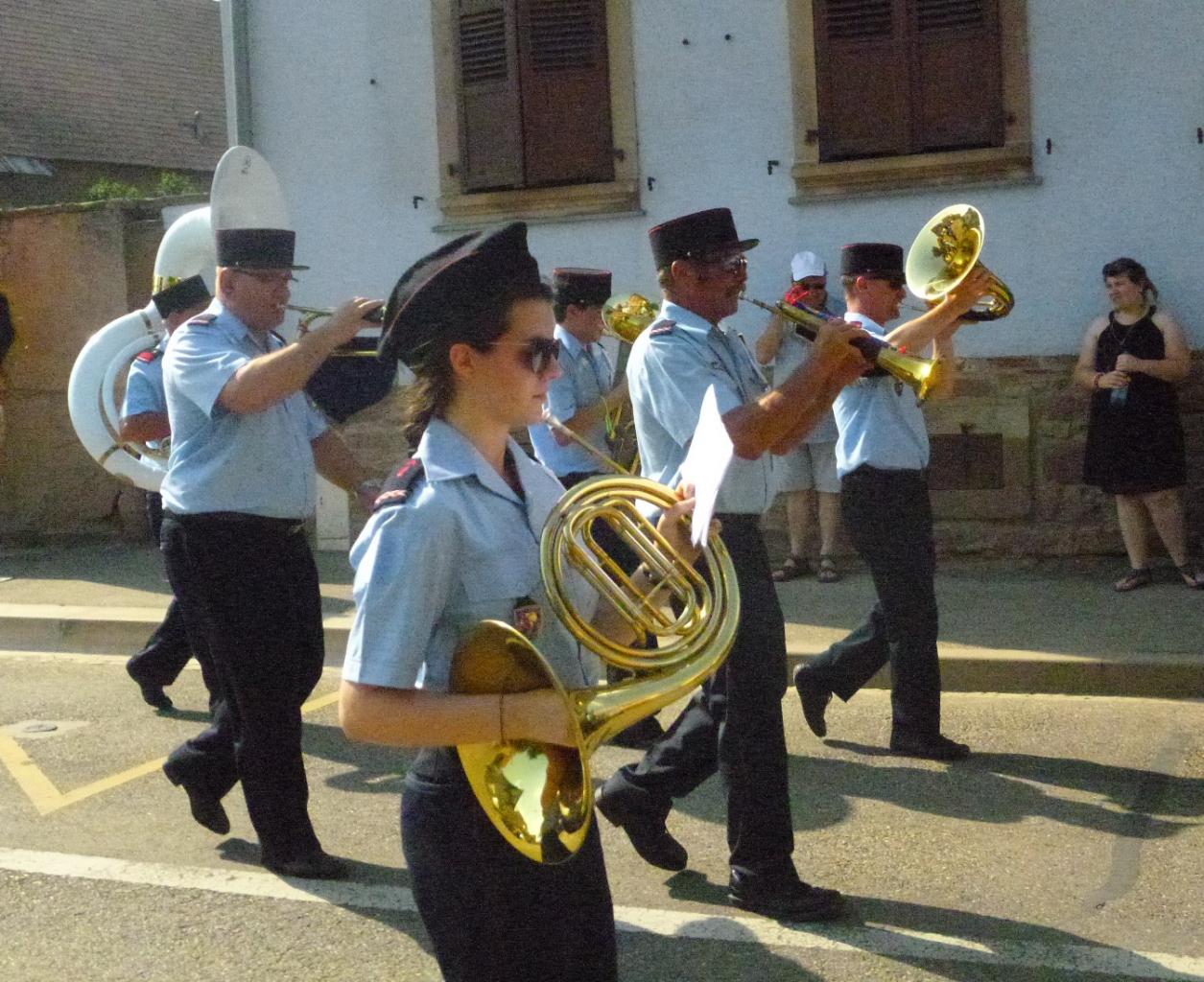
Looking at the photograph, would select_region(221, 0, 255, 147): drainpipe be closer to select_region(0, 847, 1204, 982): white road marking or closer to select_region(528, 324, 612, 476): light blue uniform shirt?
select_region(528, 324, 612, 476): light blue uniform shirt

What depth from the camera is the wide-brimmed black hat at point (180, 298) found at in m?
7.10

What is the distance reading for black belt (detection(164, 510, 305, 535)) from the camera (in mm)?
5004

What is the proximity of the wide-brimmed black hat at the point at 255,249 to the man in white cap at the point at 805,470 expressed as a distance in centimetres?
538

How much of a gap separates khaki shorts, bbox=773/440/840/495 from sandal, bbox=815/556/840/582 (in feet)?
1.31

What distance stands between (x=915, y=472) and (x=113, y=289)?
8.70 meters

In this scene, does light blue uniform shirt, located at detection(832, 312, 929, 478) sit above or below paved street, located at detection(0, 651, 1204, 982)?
above

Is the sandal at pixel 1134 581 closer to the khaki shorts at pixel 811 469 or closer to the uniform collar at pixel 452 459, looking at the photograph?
the khaki shorts at pixel 811 469

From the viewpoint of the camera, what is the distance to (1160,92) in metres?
9.73

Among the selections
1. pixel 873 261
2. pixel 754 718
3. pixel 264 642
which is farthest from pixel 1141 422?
pixel 264 642

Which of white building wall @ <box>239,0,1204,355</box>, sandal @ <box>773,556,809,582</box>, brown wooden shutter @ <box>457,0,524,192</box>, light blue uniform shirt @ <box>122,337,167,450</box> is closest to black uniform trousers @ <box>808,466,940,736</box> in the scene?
light blue uniform shirt @ <box>122,337,167,450</box>

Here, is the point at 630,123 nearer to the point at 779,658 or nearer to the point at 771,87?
the point at 771,87

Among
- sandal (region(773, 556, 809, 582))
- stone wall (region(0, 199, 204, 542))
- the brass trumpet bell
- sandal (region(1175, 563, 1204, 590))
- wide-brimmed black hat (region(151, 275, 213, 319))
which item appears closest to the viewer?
wide-brimmed black hat (region(151, 275, 213, 319))

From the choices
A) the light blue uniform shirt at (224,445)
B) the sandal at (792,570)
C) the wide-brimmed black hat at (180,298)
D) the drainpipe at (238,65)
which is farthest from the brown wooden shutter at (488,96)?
the light blue uniform shirt at (224,445)

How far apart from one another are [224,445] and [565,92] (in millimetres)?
6843
